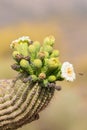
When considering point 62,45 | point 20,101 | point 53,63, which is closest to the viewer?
point 53,63

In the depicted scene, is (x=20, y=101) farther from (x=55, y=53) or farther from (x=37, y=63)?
(x=55, y=53)

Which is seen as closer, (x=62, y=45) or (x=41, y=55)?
(x=41, y=55)

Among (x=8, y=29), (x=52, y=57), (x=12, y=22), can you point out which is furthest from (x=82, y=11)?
(x=52, y=57)

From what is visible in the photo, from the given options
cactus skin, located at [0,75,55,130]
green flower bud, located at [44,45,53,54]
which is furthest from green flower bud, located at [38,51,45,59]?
cactus skin, located at [0,75,55,130]

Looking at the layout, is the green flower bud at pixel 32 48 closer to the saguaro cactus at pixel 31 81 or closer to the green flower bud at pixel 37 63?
the saguaro cactus at pixel 31 81

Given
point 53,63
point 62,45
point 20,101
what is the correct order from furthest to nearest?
point 62,45, point 20,101, point 53,63

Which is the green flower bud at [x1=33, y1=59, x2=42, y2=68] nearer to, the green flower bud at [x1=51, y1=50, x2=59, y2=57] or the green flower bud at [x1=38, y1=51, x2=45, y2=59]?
the green flower bud at [x1=38, y1=51, x2=45, y2=59]

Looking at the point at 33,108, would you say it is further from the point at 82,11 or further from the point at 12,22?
the point at 82,11

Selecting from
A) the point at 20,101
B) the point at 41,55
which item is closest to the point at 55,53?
the point at 41,55
